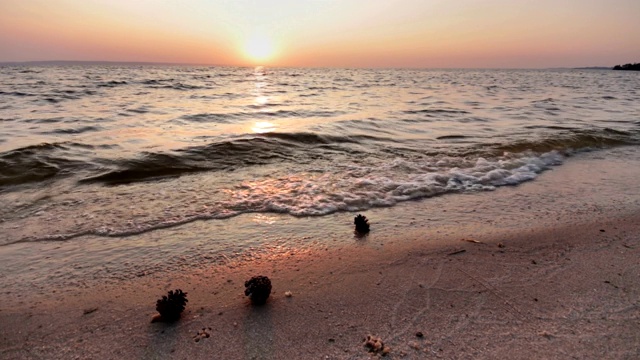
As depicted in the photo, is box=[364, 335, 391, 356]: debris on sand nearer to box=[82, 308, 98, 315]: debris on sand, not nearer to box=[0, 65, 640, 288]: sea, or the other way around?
box=[0, 65, 640, 288]: sea

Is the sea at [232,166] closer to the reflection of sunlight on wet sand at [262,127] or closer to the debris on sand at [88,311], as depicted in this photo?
the reflection of sunlight on wet sand at [262,127]

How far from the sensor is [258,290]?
2670mm

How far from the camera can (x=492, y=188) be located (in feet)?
18.4

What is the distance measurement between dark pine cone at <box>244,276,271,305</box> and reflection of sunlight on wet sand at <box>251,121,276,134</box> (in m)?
8.05

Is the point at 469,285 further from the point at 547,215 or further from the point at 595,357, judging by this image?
the point at 547,215

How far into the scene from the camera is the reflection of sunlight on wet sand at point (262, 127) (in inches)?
422

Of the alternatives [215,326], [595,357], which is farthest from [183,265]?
[595,357]

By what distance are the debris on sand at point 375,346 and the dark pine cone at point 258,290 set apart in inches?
31.2

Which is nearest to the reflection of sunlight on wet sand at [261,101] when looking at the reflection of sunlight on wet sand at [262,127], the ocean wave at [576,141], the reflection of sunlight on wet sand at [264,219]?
the reflection of sunlight on wet sand at [262,127]

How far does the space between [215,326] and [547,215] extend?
3.92 m

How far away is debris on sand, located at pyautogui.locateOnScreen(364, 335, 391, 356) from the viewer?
7.04ft

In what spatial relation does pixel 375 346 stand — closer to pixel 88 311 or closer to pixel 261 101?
pixel 88 311

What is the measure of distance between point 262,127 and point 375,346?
393 inches

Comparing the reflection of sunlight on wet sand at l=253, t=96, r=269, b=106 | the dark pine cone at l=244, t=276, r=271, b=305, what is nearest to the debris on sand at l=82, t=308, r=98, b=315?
the dark pine cone at l=244, t=276, r=271, b=305
